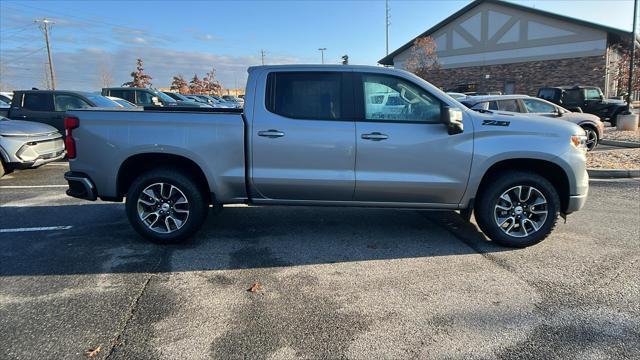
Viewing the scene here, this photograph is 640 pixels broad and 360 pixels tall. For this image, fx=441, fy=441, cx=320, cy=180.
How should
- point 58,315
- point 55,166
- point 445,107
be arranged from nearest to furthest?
1. point 58,315
2. point 445,107
3. point 55,166

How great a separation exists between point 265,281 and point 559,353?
2.34m

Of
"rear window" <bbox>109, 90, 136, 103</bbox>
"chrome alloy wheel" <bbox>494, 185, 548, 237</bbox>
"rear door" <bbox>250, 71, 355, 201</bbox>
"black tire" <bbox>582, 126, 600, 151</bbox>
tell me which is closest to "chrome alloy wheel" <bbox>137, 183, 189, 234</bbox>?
"rear door" <bbox>250, 71, 355, 201</bbox>

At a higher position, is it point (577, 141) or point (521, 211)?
point (577, 141)

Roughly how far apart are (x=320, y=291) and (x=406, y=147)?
1.76 meters

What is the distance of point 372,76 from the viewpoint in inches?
185

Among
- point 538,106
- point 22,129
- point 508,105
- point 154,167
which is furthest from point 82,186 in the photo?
point 538,106

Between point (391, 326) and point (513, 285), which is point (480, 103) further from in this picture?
point (391, 326)

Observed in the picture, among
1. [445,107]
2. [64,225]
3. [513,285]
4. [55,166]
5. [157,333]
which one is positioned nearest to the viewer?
[157,333]

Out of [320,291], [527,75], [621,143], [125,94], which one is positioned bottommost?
[320,291]

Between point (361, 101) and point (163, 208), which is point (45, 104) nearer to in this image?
point (163, 208)

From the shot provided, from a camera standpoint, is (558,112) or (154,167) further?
(558,112)

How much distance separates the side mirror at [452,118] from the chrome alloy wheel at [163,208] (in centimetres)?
288

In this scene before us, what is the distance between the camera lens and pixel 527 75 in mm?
36250

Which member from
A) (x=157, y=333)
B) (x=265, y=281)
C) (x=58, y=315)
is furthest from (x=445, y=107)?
(x=58, y=315)
